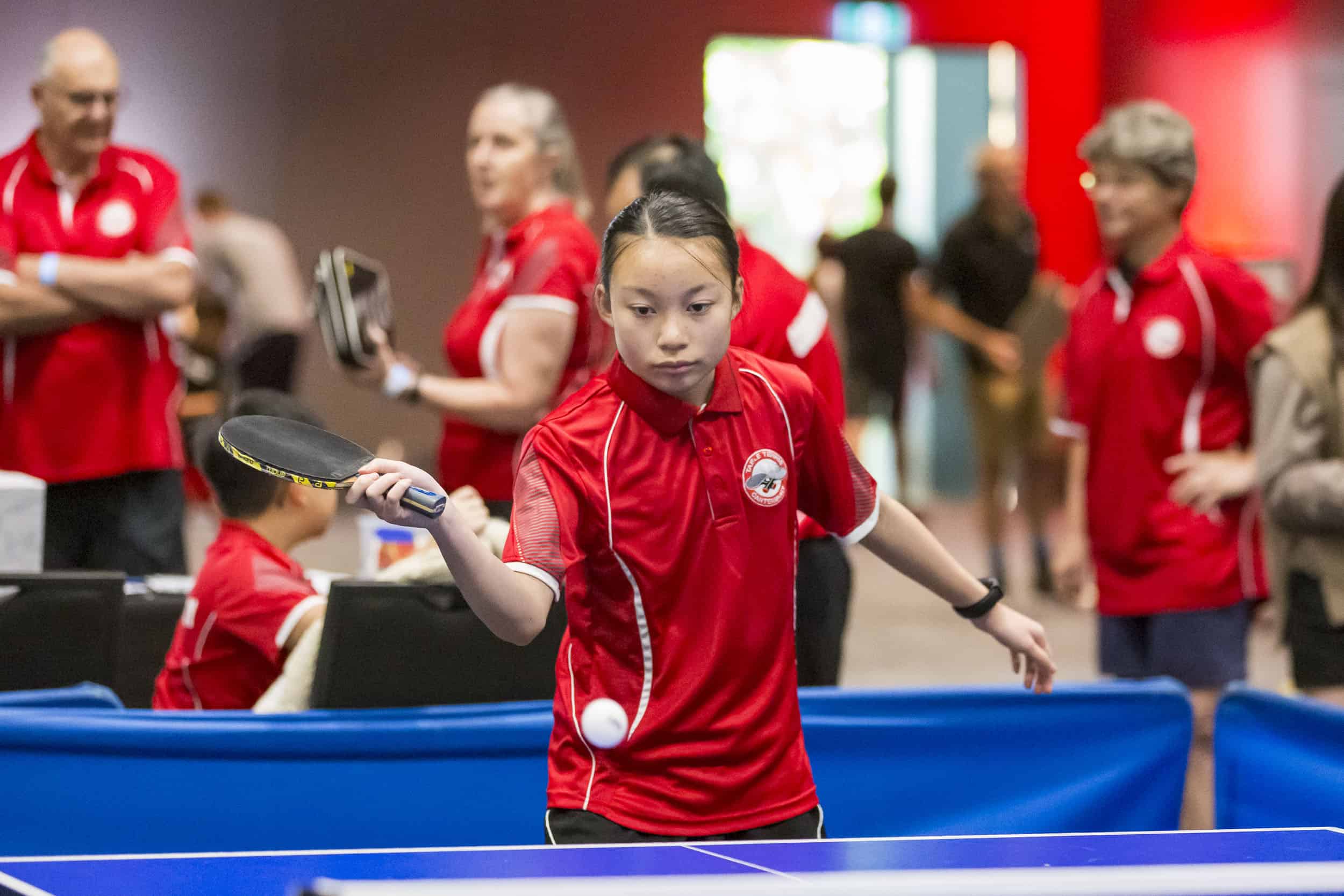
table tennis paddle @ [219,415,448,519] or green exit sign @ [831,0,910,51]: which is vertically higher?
green exit sign @ [831,0,910,51]

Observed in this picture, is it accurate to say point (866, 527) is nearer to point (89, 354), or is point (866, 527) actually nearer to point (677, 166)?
point (677, 166)

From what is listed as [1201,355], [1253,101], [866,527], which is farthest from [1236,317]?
[1253,101]

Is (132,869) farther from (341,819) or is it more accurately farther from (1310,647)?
(1310,647)

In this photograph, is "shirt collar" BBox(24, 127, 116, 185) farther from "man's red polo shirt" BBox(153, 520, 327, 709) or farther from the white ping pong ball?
the white ping pong ball

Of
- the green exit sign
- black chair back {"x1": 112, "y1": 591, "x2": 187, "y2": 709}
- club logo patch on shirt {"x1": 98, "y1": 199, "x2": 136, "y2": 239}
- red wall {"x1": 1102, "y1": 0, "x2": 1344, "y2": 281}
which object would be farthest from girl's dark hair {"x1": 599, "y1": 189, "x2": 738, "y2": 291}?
the green exit sign

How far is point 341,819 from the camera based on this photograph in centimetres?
296

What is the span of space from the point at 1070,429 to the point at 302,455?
7.84 ft

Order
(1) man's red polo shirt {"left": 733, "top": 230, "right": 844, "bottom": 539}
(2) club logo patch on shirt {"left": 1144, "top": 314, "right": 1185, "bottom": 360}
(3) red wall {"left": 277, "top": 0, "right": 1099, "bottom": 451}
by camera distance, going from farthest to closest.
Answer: (3) red wall {"left": 277, "top": 0, "right": 1099, "bottom": 451}
(2) club logo patch on shirt {"left": 1144, "top": 314, "right": 1185, "bottom": 360}
(1) man's red polo shirt {"left": 733, "top": 230, "right": 844, "bottom": 539}

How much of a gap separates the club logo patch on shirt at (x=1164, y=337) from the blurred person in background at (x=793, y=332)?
668 mm

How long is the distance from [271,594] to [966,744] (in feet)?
4.28

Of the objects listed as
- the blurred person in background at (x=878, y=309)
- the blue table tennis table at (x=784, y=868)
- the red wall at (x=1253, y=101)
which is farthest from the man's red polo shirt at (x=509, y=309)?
the red wall at (x=1253, y=101)

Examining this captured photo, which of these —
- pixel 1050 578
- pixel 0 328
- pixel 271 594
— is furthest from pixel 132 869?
pixel 1050 578

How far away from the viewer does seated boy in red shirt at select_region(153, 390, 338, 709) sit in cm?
310

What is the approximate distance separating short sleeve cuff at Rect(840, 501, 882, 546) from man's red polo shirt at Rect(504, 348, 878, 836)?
0.57 ft
